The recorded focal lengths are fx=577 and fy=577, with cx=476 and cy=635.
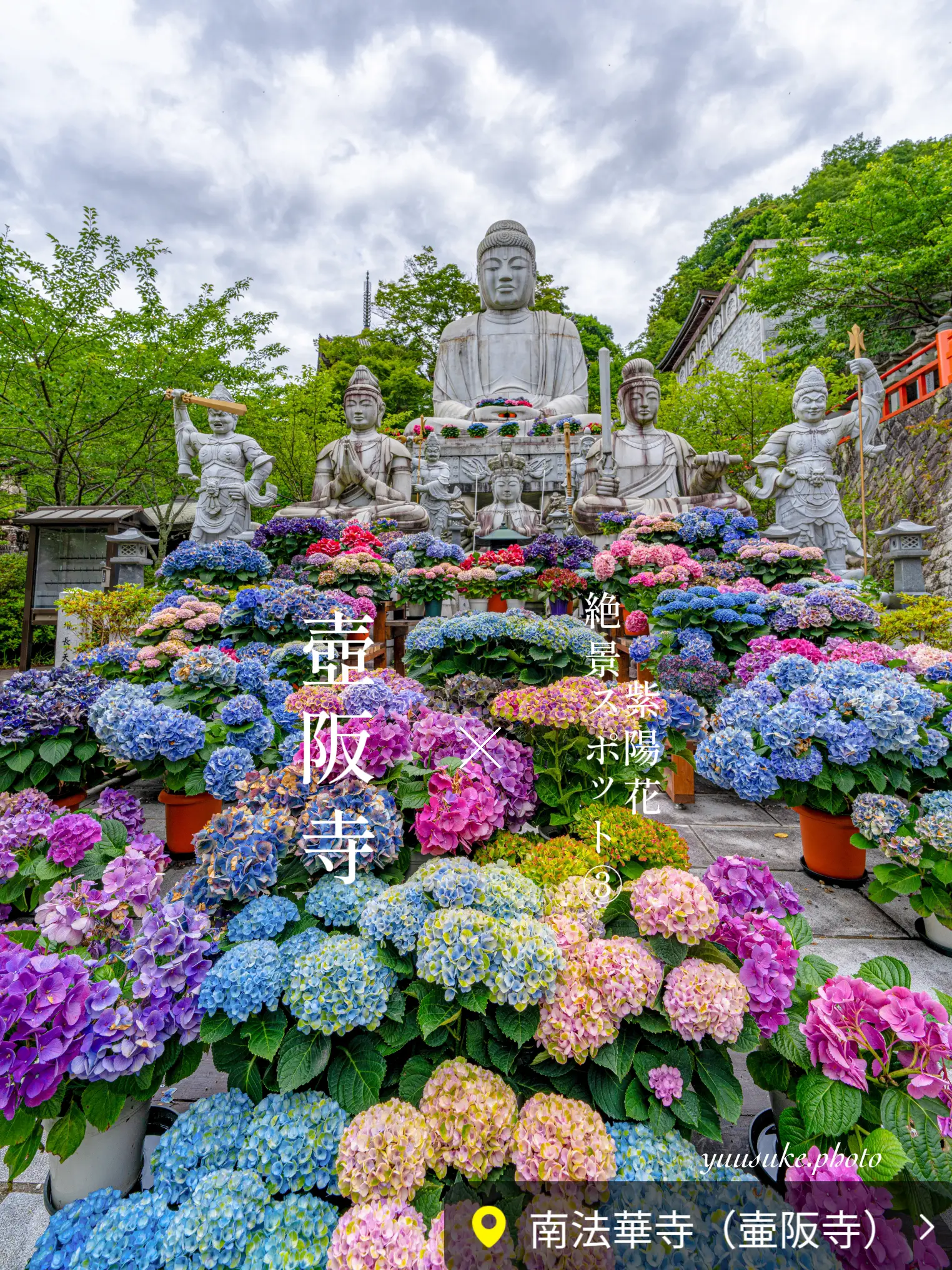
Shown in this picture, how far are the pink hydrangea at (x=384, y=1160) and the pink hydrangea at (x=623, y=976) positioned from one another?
0.43 m

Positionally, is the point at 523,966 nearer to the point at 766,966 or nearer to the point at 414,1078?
the point at 414,1078

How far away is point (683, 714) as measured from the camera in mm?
2637

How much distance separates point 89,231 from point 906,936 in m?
14.6

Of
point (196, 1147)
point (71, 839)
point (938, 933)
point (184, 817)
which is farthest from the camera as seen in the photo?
point (184, 817)

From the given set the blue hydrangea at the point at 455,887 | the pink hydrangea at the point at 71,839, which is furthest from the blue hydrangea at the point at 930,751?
the pink hydrangea at the point at 71,839

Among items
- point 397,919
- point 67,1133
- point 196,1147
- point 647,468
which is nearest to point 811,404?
point 647,468

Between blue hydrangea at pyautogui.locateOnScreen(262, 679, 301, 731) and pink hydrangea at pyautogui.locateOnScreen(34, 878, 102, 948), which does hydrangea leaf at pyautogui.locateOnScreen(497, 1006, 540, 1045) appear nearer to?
pink hydrangea at pyautogui.locateOnScreen(34, 878, 102, 948)

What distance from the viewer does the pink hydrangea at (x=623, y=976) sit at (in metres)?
1.20

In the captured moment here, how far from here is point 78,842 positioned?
197cm

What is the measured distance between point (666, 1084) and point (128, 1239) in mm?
1030

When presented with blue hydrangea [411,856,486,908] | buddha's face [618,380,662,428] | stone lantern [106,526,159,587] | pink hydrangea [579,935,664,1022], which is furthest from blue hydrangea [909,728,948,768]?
stone lantern [106,526,159,587]

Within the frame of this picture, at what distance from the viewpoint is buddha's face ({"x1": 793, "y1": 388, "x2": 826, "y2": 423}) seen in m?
6.95

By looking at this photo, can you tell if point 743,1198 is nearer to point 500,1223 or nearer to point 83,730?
point 500,1223

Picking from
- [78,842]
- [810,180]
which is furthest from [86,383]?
[810,180]
